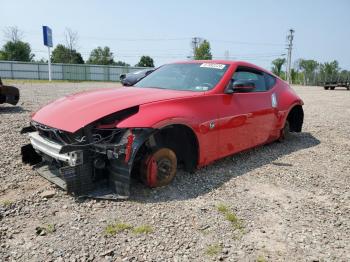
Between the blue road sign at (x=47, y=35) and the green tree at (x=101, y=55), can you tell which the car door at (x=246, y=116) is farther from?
the green tree at (x=101, y=55)

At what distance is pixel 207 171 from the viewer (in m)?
4.43

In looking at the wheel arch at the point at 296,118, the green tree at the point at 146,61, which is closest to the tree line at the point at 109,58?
the green tree at the point at 146,61

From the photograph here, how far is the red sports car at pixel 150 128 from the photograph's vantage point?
3.29 m

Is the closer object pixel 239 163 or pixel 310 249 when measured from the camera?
pixel 310 249

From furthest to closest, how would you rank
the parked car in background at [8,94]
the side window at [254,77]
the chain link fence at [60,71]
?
the chain link fence at [60,71]
the parked car in background at [8,94]
the side window at [254,77]

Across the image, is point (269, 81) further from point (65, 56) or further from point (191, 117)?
point (65, 56)

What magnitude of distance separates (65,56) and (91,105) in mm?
63852

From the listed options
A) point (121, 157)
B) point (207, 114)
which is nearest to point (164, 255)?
point (121, 157)

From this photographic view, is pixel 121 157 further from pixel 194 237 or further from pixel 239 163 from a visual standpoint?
pixel 239 163

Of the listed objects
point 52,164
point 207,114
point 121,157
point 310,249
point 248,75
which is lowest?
point 310,249

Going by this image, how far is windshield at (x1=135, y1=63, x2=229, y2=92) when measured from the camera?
4.46m

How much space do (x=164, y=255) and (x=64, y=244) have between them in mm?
806

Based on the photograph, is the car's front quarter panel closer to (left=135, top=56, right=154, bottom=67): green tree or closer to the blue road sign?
the blue road sign

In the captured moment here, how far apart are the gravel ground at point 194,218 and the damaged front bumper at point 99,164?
5.8 inches
